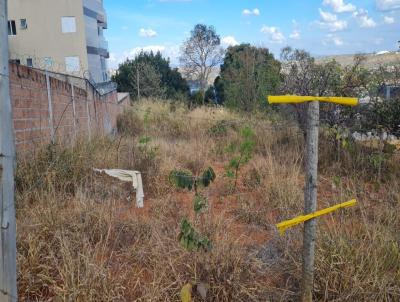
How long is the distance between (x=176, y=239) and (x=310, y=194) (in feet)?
3.68

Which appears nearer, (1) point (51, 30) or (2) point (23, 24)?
(2) point (23, 24)

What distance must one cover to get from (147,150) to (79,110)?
197 cm

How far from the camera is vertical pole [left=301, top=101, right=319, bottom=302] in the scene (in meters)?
2.24

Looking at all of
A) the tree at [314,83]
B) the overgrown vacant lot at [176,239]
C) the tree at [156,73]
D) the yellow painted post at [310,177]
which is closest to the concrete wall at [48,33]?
the tree at [156,73]

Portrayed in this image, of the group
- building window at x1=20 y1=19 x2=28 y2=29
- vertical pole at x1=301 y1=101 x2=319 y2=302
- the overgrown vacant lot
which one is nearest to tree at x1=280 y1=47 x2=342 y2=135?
the overgrown vacant lot

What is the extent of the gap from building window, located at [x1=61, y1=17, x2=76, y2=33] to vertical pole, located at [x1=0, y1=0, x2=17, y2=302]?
129 feet

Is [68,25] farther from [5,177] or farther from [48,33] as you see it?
[5,177]

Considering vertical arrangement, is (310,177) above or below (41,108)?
below

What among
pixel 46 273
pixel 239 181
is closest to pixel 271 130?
pixel 239 181

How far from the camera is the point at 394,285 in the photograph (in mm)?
2574

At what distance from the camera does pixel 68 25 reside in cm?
3800

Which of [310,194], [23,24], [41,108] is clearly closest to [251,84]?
[41,108]

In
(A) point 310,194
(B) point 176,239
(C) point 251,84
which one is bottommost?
(B) point 176,239

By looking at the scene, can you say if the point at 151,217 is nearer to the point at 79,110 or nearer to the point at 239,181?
the point at 239,181
